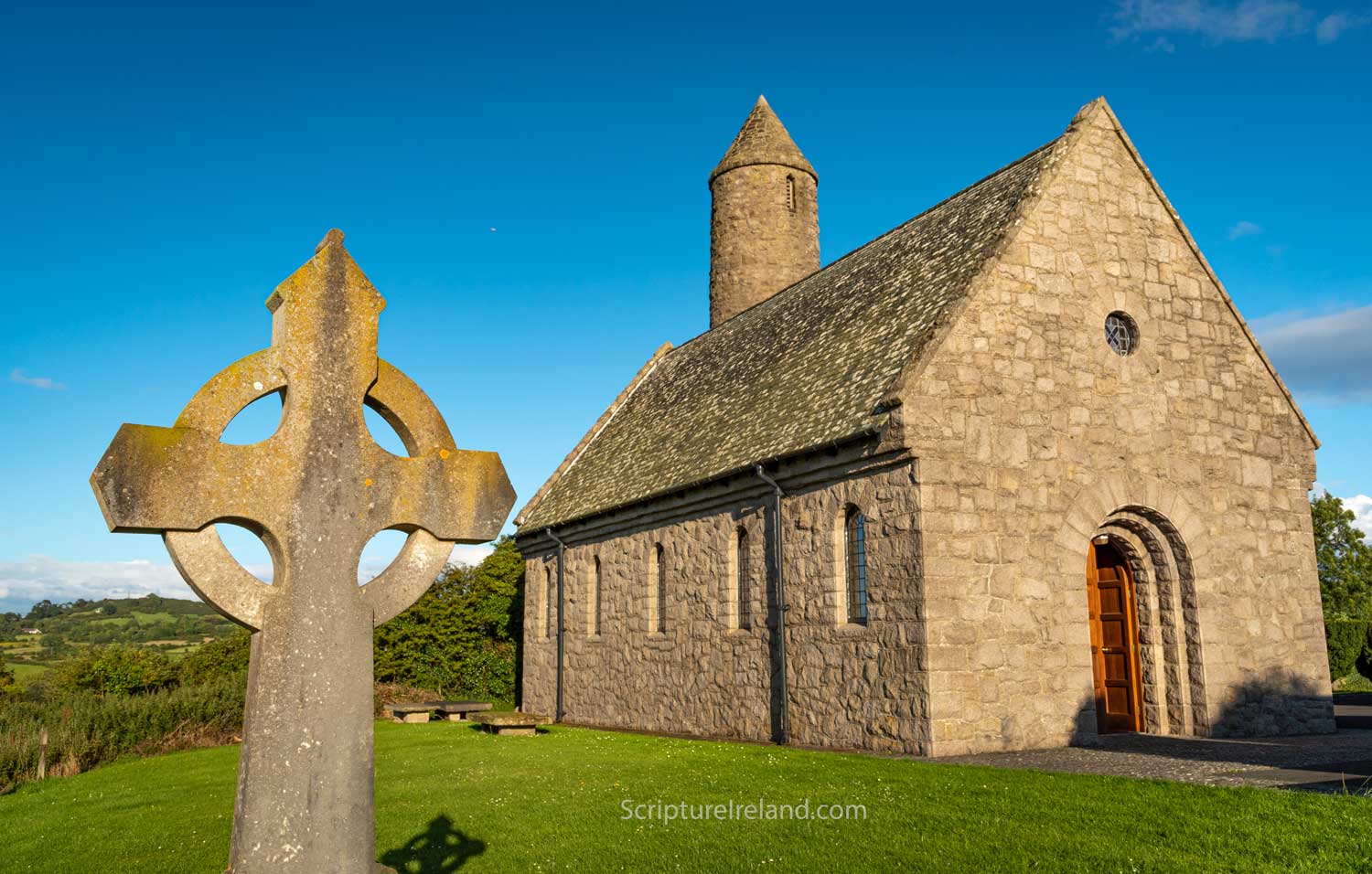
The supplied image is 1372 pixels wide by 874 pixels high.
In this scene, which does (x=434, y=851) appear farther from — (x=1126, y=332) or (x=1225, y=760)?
(x=1126, y=332)

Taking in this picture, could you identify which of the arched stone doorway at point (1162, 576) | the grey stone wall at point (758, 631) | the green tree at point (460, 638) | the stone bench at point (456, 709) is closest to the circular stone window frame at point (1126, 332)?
the arched stone doorway at point (1162, 576)

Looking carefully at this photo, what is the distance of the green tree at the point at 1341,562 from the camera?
45.7m

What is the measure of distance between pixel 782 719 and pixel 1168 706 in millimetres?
5724

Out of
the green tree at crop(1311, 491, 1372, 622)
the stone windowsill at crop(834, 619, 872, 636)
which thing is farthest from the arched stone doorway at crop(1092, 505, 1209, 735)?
the green tree at crop(1311, 491, 1372, 622)

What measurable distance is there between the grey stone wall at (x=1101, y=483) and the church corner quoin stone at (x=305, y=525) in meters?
9.93

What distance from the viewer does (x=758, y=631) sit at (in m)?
16.9

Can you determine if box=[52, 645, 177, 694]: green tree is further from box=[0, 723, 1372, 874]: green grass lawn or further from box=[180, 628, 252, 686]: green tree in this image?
box=[0, 723, 1372, 874]: green grass lawn

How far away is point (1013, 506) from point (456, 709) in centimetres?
1517

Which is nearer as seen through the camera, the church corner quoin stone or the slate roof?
the church corner quoin stone

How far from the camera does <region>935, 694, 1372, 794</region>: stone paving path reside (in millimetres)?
10375

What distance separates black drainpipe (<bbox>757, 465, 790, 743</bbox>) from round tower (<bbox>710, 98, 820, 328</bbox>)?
12.9m

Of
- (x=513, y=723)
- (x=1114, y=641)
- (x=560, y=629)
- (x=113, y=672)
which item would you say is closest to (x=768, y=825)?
(x=1114, y=641)

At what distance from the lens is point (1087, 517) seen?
14.8 meters

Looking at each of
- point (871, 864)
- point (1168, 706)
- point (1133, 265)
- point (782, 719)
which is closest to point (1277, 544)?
point (1168, 706)
